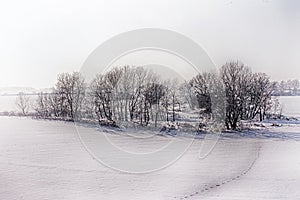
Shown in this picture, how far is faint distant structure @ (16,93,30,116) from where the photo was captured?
167 inches

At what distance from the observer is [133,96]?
15.6ft

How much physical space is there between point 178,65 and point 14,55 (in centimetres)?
161

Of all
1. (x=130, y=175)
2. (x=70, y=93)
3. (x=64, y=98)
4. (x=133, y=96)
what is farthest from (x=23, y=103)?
(x=130, y=175)

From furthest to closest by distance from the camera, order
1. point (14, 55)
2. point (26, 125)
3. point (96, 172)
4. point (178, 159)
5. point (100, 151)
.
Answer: point (26, 125)
point (100, 151)
point (178, 159)
point (96, 172)
point (14, 55)

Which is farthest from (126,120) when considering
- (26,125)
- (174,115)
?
(26,125)

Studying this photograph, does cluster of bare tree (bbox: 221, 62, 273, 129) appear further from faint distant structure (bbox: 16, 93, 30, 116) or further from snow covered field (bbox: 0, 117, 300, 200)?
faint distant structure (bbox: 16, 93, 30, 116)

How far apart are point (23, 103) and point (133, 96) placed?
162 centimetres

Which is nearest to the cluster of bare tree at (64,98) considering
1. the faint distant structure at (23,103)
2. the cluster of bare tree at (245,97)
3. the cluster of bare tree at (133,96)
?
the cluster of bare tree at (133,96)

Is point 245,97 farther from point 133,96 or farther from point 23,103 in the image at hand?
point 23,103

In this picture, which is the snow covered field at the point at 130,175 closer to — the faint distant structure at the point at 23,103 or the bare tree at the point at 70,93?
the faint distant structure at the point at 23,103

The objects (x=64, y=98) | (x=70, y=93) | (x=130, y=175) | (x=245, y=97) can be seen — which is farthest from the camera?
(x=245, y=97)

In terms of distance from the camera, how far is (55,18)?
313 cm

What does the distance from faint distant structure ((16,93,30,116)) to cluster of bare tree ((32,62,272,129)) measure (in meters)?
0.19

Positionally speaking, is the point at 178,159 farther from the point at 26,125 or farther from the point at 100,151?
the point at 26,125
